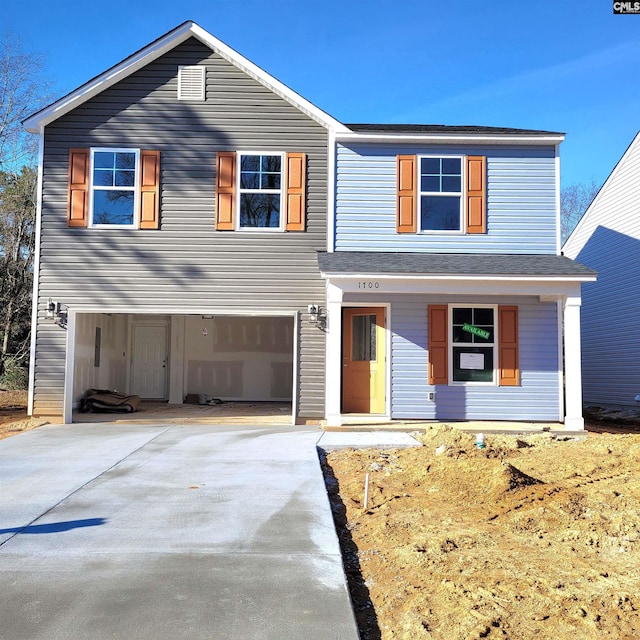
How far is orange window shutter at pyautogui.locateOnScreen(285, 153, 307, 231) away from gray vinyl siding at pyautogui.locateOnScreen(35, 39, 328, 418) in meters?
0.15

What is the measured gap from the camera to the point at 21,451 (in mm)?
8844

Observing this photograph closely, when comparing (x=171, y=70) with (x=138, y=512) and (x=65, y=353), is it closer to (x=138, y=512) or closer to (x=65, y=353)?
(x=65, y=353)

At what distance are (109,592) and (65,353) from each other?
8.71 metres

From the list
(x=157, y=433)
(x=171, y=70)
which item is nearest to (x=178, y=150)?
(x=171, y=70)

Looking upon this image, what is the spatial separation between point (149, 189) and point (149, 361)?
6.22m

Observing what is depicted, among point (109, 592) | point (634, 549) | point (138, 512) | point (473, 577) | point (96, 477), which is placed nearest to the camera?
point (109, 592)

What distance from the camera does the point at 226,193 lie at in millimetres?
12039

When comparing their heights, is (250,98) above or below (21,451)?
above

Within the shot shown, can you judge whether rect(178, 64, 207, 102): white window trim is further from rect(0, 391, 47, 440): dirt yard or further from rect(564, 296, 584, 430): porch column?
rect(564, 296, 584, 430): porch column

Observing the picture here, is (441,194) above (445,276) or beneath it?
above

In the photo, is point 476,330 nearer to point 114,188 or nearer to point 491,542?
point 491,542

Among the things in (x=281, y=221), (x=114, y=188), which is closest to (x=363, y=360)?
(x=281, y=221)

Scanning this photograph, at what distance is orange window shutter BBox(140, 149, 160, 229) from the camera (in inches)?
472

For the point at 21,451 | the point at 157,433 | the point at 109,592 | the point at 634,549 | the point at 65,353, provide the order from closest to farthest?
1. the point at 109,592
2. the point at 634,549
3. the point at 21,451
4. the point at 157,433
5. the point at 65,353
